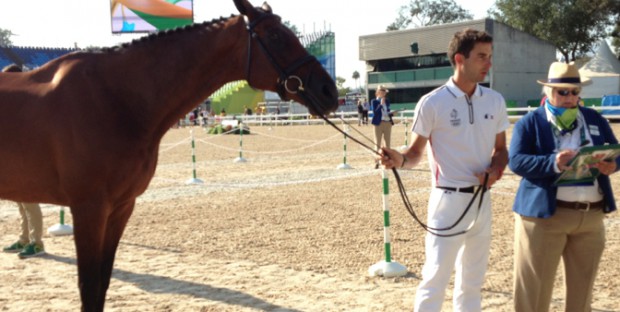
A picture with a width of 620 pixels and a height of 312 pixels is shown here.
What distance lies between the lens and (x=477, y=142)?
3.74 meters

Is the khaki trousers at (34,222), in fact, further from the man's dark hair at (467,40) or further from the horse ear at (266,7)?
the man's dark hair at (467,40)

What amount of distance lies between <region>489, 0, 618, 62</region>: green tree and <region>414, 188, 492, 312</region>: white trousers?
54015 mm

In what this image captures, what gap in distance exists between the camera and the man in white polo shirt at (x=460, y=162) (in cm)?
364

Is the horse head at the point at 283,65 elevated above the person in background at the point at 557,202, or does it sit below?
above

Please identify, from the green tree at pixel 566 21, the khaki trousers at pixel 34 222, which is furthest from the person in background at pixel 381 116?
the green tree at pixel 566 21

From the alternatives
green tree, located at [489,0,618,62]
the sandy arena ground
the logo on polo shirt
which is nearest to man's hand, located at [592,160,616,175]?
the logo on polo shirt

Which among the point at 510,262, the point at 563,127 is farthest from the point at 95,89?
the point at 510,262

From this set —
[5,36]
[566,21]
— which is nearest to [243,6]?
[566,21]

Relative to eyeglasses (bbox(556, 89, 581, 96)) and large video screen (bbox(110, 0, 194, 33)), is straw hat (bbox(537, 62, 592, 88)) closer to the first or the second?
eyeglasses (bbox(556, 89, 581, 96))

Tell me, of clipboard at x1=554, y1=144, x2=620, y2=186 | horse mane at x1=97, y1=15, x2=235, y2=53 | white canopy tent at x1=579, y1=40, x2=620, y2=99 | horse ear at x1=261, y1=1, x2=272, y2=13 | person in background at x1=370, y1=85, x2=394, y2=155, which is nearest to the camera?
clipboard at x1=554, y1=144, x2=620, y2=186

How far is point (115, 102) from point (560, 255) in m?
3.11

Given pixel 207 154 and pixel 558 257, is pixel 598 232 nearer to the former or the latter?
A: pixel 558 257

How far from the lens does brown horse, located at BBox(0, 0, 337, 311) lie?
3.68m

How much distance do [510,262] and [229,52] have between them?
404 centimetres
